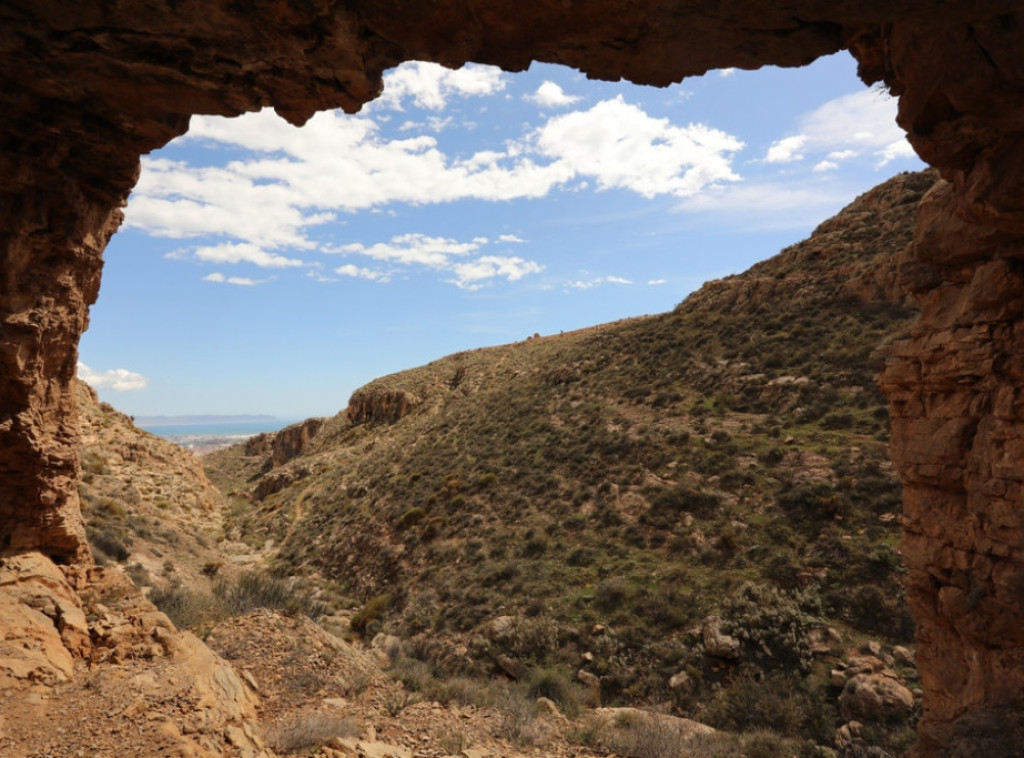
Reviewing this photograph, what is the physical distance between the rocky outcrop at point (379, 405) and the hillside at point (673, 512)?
1027cm

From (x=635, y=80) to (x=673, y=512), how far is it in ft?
52.0

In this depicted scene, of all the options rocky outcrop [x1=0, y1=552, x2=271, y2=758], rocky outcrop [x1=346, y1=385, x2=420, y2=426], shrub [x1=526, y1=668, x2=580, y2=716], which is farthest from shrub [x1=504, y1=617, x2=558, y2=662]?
rocky outcrop [x1=346, y1=385, x2=420, y2=426]

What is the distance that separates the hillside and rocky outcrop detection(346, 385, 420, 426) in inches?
404

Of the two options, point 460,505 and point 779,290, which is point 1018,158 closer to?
point 460,505

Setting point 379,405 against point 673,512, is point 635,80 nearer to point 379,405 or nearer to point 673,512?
point 673,512

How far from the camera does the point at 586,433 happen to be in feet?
85.2

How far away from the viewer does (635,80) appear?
486 centimetres

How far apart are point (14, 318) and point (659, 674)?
13.7 m

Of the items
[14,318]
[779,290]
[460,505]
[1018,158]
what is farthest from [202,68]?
[779,290]

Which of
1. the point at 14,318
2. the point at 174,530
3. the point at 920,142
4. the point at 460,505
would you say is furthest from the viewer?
the point at 460,505

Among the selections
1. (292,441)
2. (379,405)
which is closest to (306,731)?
(379,405)

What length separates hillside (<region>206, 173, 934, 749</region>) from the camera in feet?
41.8

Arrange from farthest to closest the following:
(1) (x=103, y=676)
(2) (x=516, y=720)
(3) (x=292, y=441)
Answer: (3) (x=292, y=441)
(2) (x=516, y=720)
(1) (x=103, y=676)

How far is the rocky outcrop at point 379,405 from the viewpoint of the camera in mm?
48906
